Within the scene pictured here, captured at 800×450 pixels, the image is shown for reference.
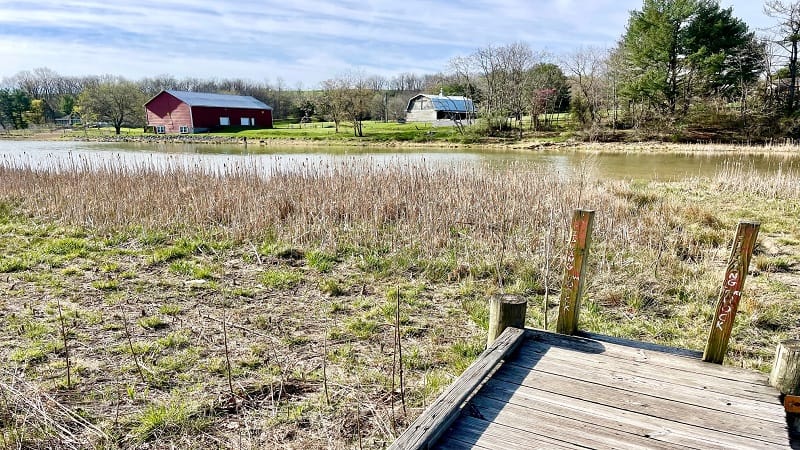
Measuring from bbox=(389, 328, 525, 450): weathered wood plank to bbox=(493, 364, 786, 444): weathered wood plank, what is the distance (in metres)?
0.12

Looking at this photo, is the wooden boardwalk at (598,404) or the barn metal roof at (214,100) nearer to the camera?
the wooden boardwalk at (598,404)

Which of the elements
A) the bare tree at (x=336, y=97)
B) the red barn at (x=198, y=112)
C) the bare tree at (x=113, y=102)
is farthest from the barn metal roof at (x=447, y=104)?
the bare tree at (x=113, y=102)

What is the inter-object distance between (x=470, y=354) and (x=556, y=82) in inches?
1978

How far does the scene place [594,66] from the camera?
4459 cm

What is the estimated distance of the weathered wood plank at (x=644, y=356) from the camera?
3.05 meters

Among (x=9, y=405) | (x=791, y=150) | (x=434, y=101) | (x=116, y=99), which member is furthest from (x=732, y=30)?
(x=116, y=99)

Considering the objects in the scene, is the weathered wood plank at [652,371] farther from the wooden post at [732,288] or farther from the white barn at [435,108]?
the white barn at [435,108]

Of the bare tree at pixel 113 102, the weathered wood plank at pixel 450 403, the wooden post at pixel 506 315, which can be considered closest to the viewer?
the weathered wood plank at pixel 450 403

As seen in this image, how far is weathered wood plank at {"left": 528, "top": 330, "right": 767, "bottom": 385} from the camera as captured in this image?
3.05 m

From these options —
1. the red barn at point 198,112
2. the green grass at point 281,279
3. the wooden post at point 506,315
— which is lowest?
the green grass at point 281,279

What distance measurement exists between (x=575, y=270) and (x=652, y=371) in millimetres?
785

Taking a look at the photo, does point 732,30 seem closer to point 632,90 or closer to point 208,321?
point 632,90

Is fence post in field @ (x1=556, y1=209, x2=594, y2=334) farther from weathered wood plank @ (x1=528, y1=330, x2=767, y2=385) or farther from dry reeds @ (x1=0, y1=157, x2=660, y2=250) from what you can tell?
dry reeds @ (x1=0, y1=157, x2=660, y2=250)

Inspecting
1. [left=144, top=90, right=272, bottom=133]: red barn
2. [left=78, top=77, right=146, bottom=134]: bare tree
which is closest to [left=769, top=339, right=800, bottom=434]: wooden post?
[left=144, top=90, right=272, bottom=133]: red barn
